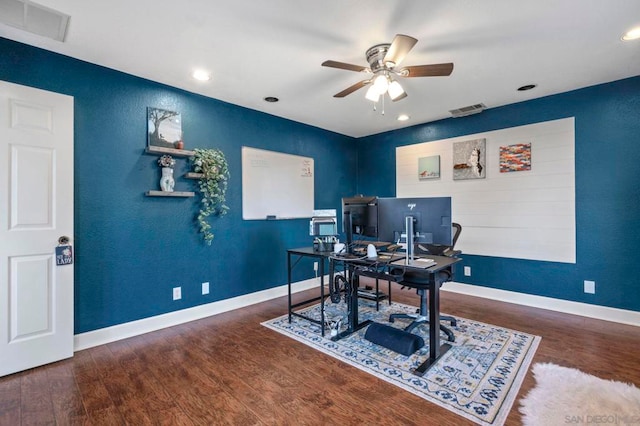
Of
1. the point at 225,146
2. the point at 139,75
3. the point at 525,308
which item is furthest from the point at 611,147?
the point at 139,75

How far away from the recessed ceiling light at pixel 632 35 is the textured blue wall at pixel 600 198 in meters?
1.14

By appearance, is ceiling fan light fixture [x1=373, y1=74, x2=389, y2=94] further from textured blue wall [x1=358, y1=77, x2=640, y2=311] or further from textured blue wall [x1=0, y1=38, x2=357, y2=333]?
textured blue wall [x1=358, y1=77, x2=640, y2=311]

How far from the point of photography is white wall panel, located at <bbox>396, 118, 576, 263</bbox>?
11.8ft

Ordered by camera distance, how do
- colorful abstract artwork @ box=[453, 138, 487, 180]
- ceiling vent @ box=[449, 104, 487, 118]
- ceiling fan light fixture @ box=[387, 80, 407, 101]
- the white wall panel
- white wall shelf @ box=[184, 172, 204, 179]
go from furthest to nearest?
colorful abstract artwork @ box=[453, 138, 487, 180], ceiling vent @ box=[449, 104, 487, 118], the white wall panel, white wall shelf @ box=[184, 172, 204, 179], ceiling fan light fixture @ box=[387, 80, 407, 101]

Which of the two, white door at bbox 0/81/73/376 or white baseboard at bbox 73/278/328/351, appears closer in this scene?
white door at bbox 0/81/73/376

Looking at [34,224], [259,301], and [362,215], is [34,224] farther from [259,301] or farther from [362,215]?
[362,215]

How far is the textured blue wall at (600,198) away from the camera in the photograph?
3.20m

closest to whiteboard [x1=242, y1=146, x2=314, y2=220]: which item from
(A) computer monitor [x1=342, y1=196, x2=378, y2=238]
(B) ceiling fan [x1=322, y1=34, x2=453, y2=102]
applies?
(A) computer monitor [x1=342, y1=196, x2=378, y2=238]

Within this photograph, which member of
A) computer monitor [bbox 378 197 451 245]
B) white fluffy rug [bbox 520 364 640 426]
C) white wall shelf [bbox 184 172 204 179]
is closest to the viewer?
white fluffy rug [bbox 520 364 640 426]

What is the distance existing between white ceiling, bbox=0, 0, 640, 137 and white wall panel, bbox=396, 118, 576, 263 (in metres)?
0.66

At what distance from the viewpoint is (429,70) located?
92.4 inches

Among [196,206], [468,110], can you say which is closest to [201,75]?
[196,206]

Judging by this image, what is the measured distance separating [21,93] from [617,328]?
19.4 ft

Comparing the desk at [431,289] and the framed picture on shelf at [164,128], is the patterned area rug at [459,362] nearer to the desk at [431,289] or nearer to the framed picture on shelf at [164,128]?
the desk at [431,289]
